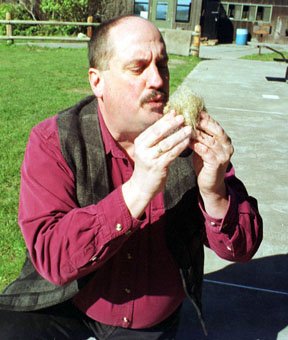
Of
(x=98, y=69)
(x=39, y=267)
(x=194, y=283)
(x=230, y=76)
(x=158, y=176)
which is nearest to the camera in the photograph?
(x=158, y=176)

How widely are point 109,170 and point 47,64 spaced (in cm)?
1265

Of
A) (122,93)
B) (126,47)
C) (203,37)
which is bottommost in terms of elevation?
(203,37)

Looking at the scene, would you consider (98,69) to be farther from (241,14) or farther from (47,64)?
(241,14)

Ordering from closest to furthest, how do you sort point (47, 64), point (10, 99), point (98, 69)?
point (98, 69) < point (10, 99) < point (47, 64)

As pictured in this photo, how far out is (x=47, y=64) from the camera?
14.1m

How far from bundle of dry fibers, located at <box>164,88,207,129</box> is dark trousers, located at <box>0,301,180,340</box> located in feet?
3.36

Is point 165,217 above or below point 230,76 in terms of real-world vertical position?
above

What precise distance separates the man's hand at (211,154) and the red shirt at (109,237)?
0.41ft

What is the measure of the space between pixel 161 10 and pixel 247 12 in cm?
563

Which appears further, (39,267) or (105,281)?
(105,281)

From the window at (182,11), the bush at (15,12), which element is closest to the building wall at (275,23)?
the window at (182,11)

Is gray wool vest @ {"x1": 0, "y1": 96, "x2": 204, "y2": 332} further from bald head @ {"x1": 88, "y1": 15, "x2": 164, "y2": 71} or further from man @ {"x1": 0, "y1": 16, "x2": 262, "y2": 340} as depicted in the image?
bald head @ {"x1": 88, "y1": 15, "x2": 164, "y2": 71}

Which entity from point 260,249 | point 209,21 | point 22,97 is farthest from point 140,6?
point 260,249

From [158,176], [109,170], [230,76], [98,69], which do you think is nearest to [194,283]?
[109,170]
